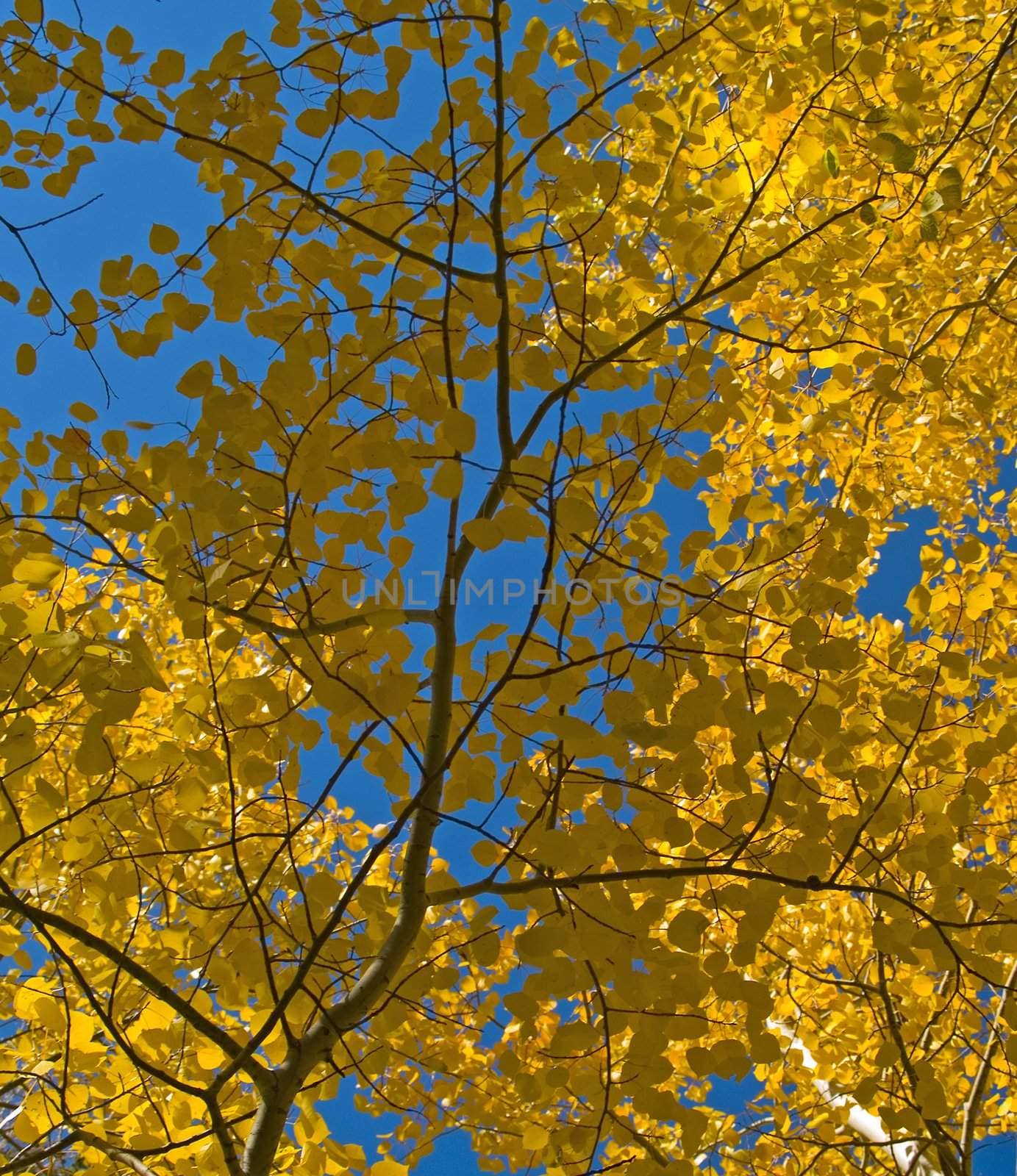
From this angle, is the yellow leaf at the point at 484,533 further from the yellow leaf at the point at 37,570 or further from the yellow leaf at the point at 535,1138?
the yellow leaf at the point at 535,1138

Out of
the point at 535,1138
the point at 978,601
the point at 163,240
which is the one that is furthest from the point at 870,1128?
the point at 163,240

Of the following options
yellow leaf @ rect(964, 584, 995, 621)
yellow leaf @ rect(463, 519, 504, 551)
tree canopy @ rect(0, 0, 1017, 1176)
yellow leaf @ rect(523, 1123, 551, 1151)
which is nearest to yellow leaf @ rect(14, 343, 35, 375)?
tree canopy @ rect(0, 0, 1017, 1176)

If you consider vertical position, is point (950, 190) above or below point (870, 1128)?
above

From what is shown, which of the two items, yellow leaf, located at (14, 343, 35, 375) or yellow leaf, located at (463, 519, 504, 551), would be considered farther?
yellow leaf, located at (14, 343, 35, 375)

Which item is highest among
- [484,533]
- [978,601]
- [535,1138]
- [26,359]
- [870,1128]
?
[26,359]

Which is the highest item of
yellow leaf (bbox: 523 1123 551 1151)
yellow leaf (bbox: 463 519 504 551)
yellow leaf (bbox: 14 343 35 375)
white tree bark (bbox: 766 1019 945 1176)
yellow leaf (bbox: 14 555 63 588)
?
yellow leaf (bbox: 14 343 35 375)

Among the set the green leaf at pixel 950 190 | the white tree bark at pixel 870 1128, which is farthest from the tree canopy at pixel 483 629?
the white tree bark at pixel 870 1128

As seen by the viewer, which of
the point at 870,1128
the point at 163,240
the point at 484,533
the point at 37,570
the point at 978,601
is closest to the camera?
the point at 484,533

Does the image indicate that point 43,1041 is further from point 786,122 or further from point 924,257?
point 924,257

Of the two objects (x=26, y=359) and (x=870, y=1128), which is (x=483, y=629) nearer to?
(x=26, y=359)

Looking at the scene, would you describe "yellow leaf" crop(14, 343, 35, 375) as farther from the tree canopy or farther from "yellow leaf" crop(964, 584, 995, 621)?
"yellow leaf" crop(964, 584, 995, 621)

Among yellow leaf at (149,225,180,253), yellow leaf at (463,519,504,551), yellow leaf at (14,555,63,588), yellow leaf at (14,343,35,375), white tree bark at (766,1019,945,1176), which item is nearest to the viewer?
yellow leaf at (463,519,504,551)

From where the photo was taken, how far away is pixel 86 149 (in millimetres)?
1931

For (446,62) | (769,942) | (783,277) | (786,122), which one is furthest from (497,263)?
(769,942)
